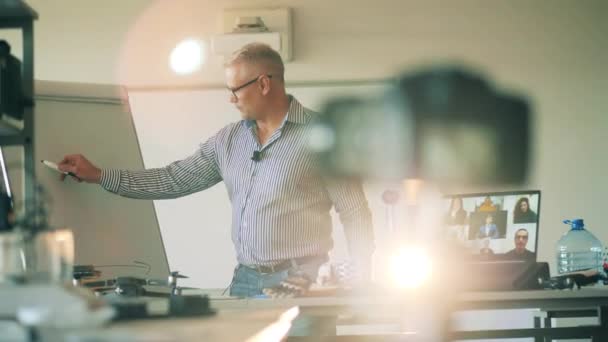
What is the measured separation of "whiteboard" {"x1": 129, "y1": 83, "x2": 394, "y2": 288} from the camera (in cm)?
461

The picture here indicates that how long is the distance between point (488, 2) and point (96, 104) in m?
2.62

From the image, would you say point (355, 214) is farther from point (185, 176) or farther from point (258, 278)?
point (185, 176)

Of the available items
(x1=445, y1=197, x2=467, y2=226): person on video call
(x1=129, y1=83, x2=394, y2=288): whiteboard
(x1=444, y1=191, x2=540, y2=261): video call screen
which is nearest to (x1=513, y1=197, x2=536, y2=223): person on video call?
(x1=444, y1=191, x2=540, y2=261): video call screen

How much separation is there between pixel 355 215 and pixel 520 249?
677 mm

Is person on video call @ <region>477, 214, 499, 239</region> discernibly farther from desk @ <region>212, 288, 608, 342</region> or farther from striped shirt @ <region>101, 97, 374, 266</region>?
striped shirt @ <region>101, 97, 374, 266</region>

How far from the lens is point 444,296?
1.23 meters

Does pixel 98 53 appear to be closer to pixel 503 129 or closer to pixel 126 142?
pixel 126 142

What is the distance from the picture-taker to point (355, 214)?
3092mm

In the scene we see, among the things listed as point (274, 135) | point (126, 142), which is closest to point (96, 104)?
point (126, 142)

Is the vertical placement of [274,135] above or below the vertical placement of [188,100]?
below

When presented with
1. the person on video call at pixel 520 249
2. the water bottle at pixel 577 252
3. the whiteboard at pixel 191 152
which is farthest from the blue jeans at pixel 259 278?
the whiteboard at pixel 191 152

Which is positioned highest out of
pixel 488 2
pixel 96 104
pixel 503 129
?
pixel 488 2

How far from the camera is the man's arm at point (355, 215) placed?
10.1 ft

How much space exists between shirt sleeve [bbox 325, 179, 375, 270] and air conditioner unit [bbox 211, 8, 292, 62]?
157 centimetres
